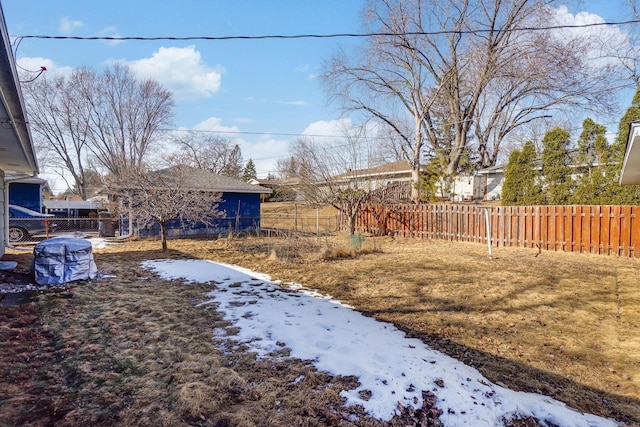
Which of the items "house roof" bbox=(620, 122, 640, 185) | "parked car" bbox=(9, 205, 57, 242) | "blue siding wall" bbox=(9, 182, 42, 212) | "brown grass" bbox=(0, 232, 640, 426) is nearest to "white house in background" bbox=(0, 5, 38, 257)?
"brown grass" bbox=(0, 232, 640, 426)

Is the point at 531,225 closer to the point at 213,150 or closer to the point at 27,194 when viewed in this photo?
the point at 27,194

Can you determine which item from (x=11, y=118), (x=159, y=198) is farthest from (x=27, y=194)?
(x=11, y=118)

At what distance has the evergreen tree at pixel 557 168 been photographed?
41.8 feet

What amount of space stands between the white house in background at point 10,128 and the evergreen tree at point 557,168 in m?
15.4

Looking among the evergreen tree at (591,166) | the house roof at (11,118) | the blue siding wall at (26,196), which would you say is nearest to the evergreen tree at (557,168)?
the evergreen tree at (591,166)

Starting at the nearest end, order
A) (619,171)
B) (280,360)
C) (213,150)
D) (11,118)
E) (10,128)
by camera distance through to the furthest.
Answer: (280,360)
(11,118)
(10,128)
(619,171)
(213,150)

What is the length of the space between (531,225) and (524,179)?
387cm

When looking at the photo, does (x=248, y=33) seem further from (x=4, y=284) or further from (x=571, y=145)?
(x=571, y=145)

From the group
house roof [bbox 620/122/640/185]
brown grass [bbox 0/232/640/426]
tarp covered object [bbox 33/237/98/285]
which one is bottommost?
brown grass [bbox 0/232/640/426]

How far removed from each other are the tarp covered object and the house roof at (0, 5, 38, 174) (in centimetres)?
197

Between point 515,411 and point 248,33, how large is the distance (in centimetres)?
747

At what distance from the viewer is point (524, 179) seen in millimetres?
13773

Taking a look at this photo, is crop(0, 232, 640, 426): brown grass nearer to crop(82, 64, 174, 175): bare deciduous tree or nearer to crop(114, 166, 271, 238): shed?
crop(114, 166, 271, 238): shed

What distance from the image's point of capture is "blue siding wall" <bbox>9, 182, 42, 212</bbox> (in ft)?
59.4
